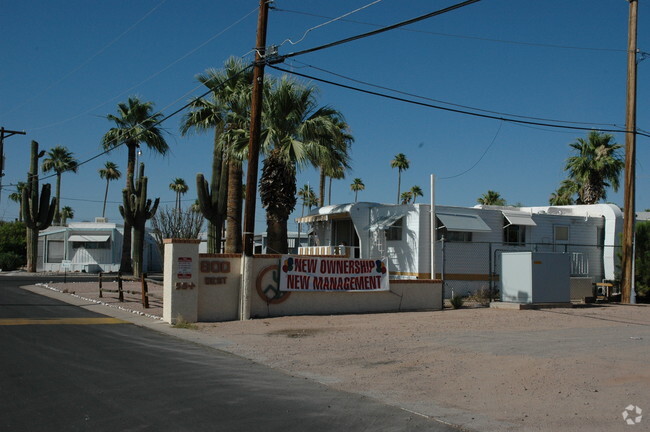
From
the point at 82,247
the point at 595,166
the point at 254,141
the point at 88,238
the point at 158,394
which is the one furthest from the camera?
the point at 82,247

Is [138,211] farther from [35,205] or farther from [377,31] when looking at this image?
[377,31]

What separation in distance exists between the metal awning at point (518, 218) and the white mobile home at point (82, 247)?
1241 inches

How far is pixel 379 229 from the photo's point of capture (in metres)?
23.2

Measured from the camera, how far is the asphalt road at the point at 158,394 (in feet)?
21.8

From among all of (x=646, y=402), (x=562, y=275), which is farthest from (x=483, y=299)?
(x=646, y=402)

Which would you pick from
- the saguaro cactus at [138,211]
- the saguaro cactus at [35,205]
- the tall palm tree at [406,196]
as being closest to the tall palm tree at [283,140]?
the saguaro cactus at [138,211]

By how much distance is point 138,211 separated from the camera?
34.9 meters

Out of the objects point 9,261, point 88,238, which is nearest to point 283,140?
point 88,238

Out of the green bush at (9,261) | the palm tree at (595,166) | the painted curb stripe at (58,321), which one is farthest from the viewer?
the green bush at (9,261)

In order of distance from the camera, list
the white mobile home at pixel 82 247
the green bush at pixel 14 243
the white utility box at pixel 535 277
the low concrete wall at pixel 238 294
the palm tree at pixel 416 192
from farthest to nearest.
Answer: the palm tree at pixel 416 192 < the green bush at pixel 14 243 < the white mobile home at pixel 82 247 < the white utility box at pixel 535 277 < the low concrete wall at pixel 238 294

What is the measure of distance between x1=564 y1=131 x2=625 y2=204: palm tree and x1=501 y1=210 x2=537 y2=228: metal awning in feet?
32.2

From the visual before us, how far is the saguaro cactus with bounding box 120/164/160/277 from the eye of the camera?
3478 cm

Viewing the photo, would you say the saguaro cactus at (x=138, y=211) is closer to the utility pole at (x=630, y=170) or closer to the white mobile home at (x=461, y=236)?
the white mobile home at (x=461, y=236)

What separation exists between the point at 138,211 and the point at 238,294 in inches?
795
